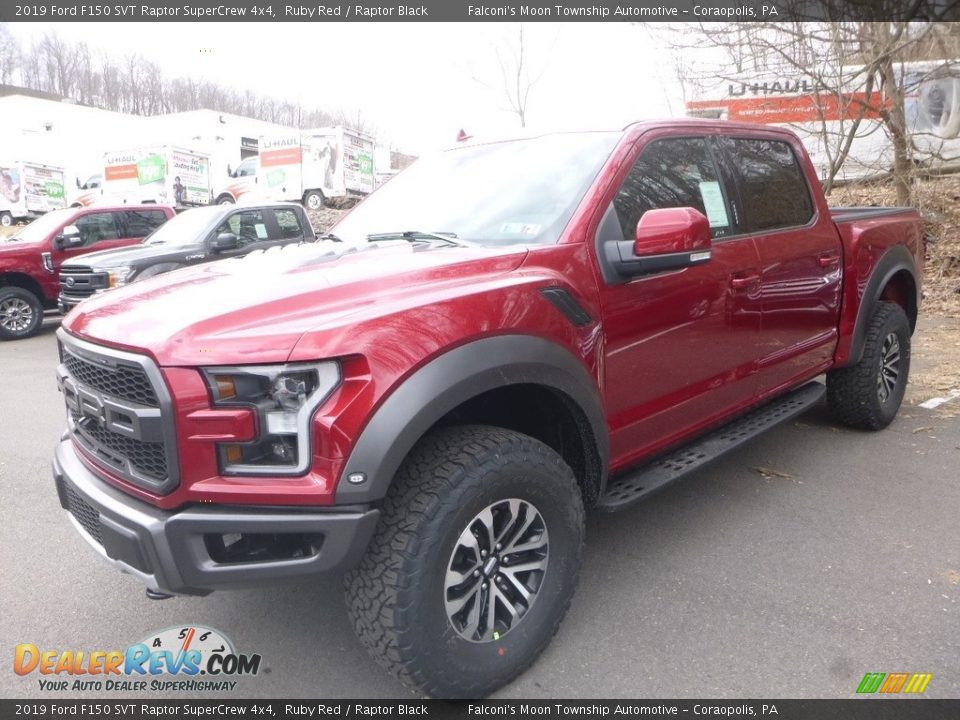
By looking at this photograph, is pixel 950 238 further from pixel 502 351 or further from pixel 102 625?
pixel 102 625

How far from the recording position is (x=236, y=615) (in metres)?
2.92

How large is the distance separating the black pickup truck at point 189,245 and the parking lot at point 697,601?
5.05 meters

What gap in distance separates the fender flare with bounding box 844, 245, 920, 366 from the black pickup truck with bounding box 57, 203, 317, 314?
5.87 m

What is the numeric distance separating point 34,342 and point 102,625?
877 centimetres

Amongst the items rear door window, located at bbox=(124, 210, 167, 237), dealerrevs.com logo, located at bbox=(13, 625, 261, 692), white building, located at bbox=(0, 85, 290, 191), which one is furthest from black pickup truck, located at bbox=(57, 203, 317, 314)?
white building, located at bbox=(0, 85, 290, 191)

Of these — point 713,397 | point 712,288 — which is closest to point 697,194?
point 712,288

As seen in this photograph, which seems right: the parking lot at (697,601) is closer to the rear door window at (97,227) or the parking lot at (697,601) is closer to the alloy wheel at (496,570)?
the alloy wheel at (496,570)

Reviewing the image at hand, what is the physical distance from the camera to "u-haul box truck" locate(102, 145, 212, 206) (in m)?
26.3

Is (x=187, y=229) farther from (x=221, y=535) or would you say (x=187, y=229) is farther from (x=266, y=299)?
(x=221, y=535)

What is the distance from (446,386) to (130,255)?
27.4 ft

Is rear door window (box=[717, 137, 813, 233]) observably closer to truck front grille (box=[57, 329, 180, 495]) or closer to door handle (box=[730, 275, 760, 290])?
door handle (box=[730, 275, 760, 290])

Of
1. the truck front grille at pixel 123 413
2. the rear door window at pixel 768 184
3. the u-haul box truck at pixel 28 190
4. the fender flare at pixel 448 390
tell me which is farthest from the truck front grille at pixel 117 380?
the u-haul box truck at pixel 28 190

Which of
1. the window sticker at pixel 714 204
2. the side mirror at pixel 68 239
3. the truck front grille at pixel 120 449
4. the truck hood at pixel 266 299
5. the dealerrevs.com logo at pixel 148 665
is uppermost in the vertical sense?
the window sticker at pixel 714 204

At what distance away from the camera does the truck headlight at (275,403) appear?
1.94 meters
